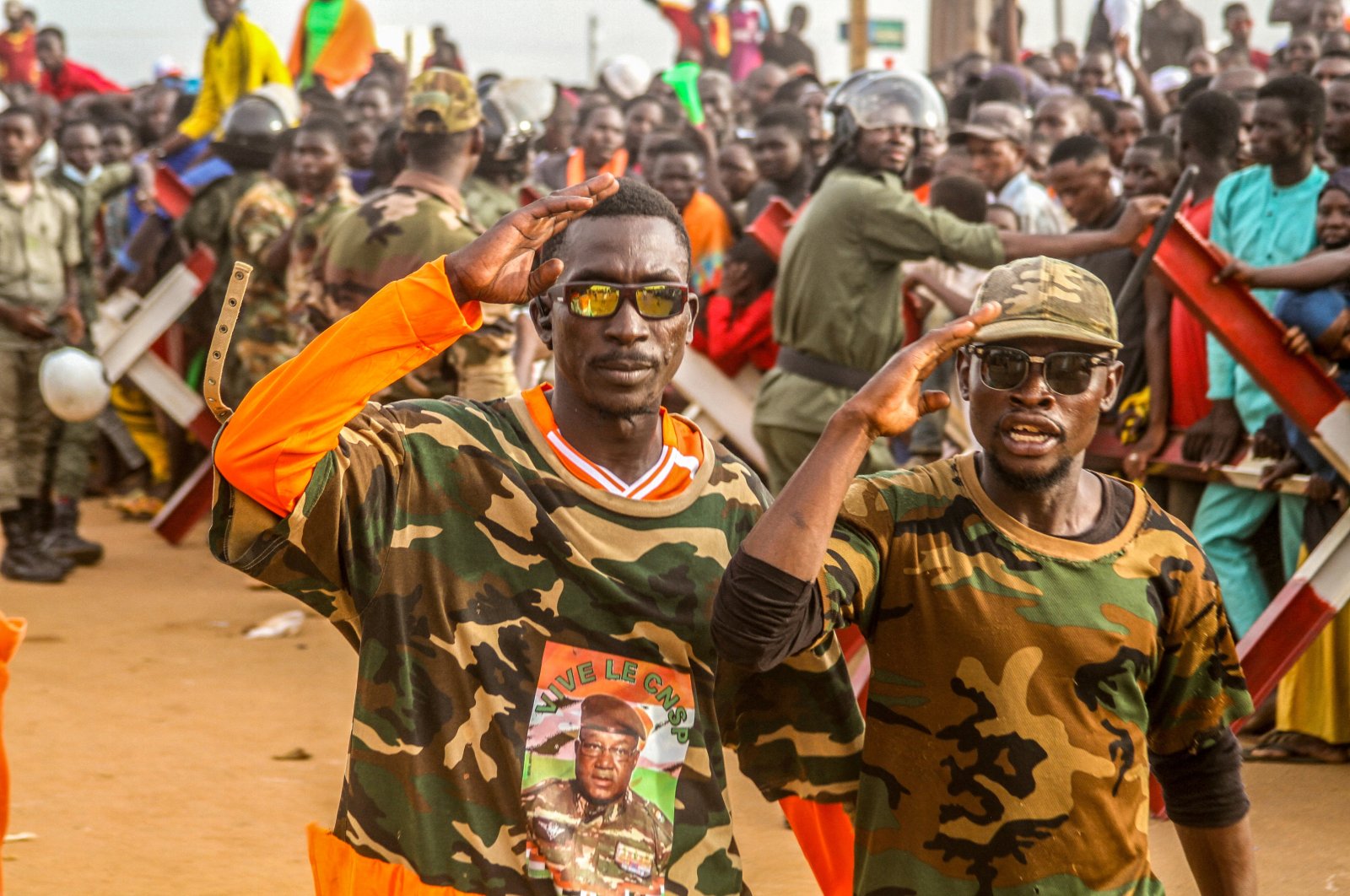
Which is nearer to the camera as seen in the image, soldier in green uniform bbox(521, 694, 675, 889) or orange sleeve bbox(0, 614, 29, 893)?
soldier in green uniform bbox(521, 694, 675, 889)

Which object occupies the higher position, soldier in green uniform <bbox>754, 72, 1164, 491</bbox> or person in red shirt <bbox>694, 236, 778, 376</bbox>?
soldier in green uniform <bbox>754, 72, 1164, 491</bbox>

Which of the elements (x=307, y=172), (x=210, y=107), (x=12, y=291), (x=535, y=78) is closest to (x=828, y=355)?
(x=307, y=172)

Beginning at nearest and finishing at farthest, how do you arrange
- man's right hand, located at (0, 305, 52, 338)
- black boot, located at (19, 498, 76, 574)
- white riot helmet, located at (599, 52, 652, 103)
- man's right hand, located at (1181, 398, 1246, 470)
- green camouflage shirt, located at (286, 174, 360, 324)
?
1. man's right hand, located at (1181, 398, 1246, 470)
2. green camouflage shirt, located at (286, 174, 360, 324)
3. man's right hand, located at (0, 305, 52, 338)
4. black boot, located at (19, 498, 76, 574)
5. white riot helmet, located at (599, 52, 652, 103)

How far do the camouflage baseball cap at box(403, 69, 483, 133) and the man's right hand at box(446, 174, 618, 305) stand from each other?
10.9ft

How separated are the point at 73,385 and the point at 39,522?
1342 millimetres

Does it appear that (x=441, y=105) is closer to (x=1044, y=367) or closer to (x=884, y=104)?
(x=884, y=104)

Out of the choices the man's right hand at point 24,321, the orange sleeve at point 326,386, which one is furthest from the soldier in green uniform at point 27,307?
the orange sleeve at point 326,386

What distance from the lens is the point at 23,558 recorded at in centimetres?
928

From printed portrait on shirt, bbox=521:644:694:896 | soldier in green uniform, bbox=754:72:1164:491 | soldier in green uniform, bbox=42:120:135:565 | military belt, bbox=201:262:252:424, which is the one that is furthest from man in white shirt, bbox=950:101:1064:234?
military belt, bbox=201:262:252:424

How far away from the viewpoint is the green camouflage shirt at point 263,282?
905cm

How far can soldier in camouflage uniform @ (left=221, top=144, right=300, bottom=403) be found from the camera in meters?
9.04

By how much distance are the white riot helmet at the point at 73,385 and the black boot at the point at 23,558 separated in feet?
3.16

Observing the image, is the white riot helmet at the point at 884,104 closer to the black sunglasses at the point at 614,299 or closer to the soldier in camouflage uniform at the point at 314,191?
the soldier in camouflage uniform at the point at 314,191

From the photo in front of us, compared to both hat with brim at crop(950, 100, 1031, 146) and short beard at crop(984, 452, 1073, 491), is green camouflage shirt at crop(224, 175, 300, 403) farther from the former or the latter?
short beard at crop(984, 452, 1073, 491)
